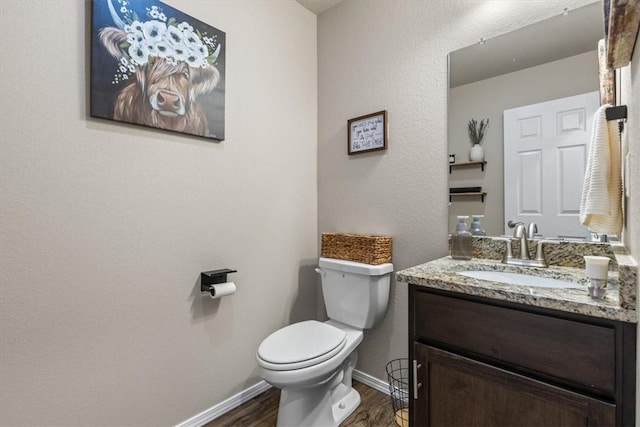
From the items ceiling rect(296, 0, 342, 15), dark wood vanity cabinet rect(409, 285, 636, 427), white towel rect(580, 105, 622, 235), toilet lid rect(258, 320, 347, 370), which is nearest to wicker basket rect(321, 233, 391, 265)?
toilet lid rect(258, 320, 347, 370)

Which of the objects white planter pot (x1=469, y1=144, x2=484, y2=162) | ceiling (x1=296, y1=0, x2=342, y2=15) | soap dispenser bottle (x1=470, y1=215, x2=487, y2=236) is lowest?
soap dispenser bottle (x1=470, y1=215, x2=487, y2=236)

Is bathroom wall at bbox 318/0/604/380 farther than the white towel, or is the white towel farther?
bathroom wall at bbox 318/0/604/380

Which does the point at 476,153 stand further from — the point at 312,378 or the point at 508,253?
the point at 312,378

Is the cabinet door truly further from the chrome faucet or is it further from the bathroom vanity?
the chrome faucet

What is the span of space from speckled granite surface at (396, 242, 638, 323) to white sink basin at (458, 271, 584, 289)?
0.02 metres

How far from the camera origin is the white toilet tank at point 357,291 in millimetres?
1676

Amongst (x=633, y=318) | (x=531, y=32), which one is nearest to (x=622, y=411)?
(x=633, y=318)

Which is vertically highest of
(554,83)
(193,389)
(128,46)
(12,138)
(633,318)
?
(128,46)

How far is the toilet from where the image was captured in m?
1.32

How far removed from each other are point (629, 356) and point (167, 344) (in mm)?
1692

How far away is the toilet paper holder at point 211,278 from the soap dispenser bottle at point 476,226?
1297 millimetres

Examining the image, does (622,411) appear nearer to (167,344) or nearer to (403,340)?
(403,340)

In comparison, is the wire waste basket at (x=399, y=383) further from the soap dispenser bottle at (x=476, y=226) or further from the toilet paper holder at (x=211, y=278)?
the toilet paper holder at (x=211, y=278)

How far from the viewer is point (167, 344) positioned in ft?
4.78
